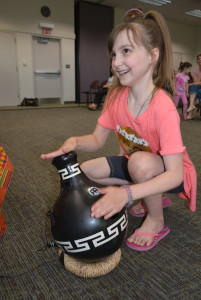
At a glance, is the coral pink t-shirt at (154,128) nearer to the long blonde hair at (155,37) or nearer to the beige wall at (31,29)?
the long blonde hair at (155,37)

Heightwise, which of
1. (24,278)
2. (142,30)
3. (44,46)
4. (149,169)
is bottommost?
(24,278)

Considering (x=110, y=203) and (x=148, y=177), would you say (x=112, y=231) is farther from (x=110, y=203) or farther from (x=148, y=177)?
(x=148, y=177)

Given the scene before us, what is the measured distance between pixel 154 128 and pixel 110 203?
1.30ft

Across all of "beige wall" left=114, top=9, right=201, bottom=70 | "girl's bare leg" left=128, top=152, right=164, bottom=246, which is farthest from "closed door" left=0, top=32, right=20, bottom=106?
"girl's bare leg" left=128, top=152, right=164, bottom=246

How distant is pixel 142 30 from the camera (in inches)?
33.4

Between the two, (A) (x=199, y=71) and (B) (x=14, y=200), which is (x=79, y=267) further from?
(A) (x=199, y=71)

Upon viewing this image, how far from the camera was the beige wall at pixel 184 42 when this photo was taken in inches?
373

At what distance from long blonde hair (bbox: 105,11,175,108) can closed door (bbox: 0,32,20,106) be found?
657cm

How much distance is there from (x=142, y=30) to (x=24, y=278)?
3.19 feet

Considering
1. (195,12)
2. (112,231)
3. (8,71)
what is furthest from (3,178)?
(195,12)

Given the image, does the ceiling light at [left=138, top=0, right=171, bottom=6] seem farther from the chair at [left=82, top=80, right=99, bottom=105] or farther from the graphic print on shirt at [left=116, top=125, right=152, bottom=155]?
the graphic print on shirt at [left=116, top=125, right=152, bottom=155]

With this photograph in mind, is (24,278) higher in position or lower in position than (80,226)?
lower

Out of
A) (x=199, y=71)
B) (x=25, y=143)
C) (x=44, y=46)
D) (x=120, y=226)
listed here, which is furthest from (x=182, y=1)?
(x=120, y=226)

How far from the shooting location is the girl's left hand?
66cm
